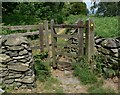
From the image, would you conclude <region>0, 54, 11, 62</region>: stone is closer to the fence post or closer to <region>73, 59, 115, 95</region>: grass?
<region>73, 59, 115, 95</region>: grass

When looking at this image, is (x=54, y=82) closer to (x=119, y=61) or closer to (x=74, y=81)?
(x=74, y=81)

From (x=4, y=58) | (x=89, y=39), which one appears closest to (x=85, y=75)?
(x=89, y=39)

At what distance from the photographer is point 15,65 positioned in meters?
6.77

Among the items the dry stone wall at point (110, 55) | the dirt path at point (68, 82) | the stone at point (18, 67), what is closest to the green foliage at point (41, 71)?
the dirt path at point (68, 82)

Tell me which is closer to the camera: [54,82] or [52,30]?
[54,82]

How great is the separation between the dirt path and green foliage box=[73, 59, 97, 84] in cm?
16

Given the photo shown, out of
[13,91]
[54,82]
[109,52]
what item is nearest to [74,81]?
[54,82]

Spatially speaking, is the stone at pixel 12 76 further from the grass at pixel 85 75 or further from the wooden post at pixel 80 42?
the wooden post at pixel 80 42

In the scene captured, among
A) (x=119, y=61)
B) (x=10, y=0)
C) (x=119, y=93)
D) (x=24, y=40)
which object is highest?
(x=10, y=0)

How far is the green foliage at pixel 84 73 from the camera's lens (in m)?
7.32

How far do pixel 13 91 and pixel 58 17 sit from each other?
34.1 ft

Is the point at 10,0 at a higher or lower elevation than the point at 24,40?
higher

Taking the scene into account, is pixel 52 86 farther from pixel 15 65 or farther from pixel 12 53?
pixel 12 53

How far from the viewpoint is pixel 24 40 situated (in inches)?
276
